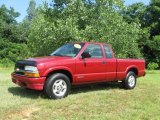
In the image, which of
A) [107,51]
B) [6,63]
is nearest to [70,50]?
[107,51]

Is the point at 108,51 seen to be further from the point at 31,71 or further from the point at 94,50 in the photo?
the point at 31,71

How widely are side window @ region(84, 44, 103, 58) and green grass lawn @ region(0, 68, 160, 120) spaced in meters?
1.27

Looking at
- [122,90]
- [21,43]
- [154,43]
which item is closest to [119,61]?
[122,90]

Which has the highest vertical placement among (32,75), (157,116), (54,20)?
(54,20)

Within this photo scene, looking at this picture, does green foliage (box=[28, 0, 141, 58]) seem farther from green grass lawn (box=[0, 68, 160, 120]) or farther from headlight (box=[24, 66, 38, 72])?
headlight (box=[24, 66, 38, 72])

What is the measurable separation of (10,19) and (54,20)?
2999 centimetres

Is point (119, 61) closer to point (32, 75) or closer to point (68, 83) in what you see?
point (68, 83)

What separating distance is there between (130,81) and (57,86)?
150 inches

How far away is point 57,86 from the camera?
10102 millimetres

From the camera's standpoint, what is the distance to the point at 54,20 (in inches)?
974

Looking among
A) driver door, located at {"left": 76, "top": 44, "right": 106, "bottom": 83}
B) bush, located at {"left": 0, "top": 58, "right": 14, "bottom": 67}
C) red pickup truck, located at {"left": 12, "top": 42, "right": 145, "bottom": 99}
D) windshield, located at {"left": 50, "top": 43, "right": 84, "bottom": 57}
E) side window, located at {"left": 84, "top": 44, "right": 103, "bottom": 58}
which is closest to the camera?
red pickup truck, located at {"left": 12, "top": 42, "right": 145, "bottom": 99}

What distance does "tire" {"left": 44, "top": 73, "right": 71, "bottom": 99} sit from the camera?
32.4 feet

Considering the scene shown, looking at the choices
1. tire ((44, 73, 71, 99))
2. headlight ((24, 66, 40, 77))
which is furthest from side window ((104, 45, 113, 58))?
headlight ((24, 66, 40, 77))

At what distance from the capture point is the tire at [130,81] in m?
12.7
